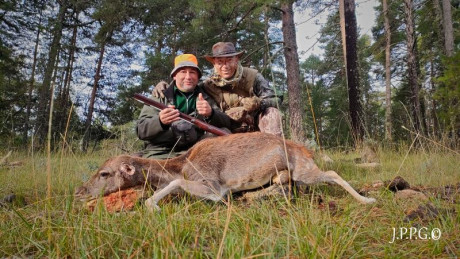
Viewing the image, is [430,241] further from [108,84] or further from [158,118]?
[108,84]

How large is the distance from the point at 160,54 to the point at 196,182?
1361 cm

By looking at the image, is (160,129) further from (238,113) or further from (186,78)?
(238,113)

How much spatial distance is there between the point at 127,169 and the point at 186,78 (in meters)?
1.83

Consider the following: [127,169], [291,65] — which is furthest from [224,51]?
[291,65]

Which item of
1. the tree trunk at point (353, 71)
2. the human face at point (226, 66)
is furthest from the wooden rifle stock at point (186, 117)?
the tree trunk at point (353, 71)

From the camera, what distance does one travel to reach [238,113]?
16.2 ft

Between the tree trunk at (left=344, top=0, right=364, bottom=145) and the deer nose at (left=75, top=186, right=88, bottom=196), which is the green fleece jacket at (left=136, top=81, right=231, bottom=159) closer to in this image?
the deer nose at (left=75, top=186, right=88, bottom=196)

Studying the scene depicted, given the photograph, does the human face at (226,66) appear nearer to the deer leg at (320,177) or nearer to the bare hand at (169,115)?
the bare hand at (169,115)

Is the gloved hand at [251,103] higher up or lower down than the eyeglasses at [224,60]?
lower down

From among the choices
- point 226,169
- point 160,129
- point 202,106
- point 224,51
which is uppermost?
point 224,51

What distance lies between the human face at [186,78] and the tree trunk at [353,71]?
5.13m

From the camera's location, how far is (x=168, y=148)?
4828mm

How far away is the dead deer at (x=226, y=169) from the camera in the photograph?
329cm

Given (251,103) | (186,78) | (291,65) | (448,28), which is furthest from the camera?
(448,28)
